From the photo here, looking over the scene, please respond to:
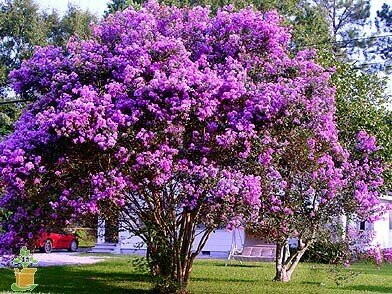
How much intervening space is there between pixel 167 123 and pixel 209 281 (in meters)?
6.84

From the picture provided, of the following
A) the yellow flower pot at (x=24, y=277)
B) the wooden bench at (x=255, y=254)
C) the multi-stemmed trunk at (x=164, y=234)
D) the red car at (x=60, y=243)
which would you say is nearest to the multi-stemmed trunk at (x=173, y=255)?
the multi-stemmed trunk at (x=164, y=234)

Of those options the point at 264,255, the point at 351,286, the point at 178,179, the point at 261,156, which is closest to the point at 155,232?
the point at 178,179

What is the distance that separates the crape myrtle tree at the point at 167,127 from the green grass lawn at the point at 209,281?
8.84 ft

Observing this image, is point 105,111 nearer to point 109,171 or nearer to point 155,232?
point 109,171

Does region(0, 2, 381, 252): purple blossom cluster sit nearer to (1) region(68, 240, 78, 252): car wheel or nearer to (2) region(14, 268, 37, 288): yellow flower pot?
(2) region(14, 268, 37, 288): yellow flower pot

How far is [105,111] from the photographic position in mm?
10406

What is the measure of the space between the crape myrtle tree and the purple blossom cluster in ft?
0.07

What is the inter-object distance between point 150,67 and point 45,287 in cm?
610

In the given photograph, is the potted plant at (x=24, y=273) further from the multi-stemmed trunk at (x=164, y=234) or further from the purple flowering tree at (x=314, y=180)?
the purple flowering tree at (x=314, y=180)

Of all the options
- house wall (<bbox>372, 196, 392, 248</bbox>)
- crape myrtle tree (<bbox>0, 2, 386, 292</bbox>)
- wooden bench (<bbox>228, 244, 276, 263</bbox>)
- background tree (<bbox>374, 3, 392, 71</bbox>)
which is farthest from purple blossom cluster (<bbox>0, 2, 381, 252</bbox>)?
background tree (<bbox>374, 3, 392, 71</bbox>)

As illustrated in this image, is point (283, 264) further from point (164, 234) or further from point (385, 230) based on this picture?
point (385, 230)

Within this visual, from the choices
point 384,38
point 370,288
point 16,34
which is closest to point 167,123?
point 370,288

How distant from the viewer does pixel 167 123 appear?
10.5 meters

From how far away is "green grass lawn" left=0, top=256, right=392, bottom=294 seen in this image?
1462 cm
